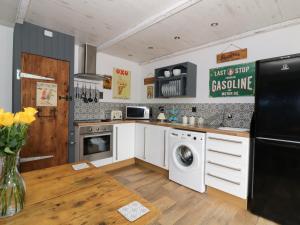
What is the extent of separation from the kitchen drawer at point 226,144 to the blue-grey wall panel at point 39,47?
206 centimetres

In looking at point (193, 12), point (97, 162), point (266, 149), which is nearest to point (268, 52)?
point (193, 12)

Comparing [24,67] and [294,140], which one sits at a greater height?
[24,67]

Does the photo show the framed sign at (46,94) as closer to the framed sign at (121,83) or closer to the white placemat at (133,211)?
the framed sign at (121,83)

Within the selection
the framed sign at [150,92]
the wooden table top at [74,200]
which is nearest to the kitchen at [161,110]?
the wooden table top at [74,200]

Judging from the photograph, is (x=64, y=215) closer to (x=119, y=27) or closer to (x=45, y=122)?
(x=45, y=122)

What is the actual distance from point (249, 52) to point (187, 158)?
1799mm

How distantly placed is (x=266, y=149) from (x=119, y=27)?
2.39 meters

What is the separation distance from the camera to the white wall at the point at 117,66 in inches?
135

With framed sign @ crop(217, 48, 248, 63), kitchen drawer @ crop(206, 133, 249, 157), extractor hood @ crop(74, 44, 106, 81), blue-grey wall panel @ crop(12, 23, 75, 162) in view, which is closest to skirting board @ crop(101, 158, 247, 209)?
kitchen drawer @ crop(206, 133, 249, 157)

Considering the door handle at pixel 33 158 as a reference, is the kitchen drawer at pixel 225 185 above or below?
below

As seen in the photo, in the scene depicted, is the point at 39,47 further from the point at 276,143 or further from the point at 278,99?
the point at 276,143

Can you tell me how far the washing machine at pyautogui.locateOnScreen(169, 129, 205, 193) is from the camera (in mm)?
2260

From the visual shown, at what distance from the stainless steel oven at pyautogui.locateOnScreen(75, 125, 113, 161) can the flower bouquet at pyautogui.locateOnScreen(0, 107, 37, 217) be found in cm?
194

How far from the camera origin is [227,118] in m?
2.61
